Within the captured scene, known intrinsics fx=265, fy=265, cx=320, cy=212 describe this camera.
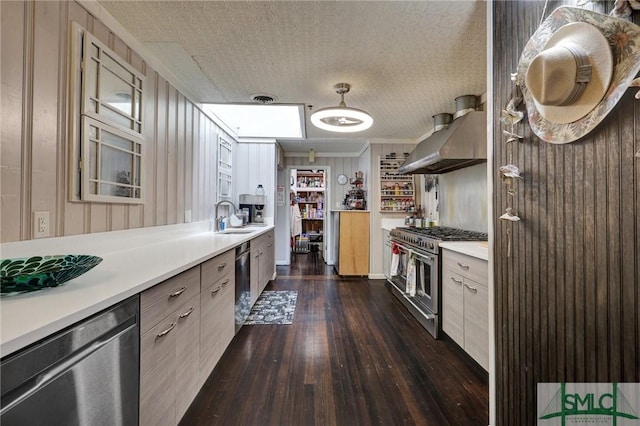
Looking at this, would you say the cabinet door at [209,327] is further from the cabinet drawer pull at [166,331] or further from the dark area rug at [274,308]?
the dark area rug at [274,308]

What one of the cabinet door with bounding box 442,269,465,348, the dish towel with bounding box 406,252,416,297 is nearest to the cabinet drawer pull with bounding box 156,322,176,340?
the cabinet door with bounding box 442,269,465,348

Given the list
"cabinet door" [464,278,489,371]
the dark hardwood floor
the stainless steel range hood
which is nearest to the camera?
the dark hardwood floor

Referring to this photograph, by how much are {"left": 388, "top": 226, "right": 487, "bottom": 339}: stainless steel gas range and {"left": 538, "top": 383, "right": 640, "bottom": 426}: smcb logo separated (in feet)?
4.60

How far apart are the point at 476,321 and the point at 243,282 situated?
1.96 meters

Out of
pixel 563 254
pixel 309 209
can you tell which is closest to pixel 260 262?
pixel 563 254

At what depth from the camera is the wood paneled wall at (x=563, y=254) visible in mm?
772

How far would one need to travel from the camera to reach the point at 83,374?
0.77 metres

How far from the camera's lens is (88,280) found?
1.04 m

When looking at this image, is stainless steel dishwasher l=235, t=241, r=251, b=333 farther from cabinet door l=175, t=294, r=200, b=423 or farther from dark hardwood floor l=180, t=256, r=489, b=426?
cabinet door l=175, t=294, r=200, b=423

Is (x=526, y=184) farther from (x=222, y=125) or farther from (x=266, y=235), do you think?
(x=222, y=125)

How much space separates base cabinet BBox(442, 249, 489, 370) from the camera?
1.81 metres

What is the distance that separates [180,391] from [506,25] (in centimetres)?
235

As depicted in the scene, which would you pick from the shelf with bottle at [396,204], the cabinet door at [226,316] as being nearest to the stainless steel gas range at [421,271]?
the shelf with bottle at [396,204]

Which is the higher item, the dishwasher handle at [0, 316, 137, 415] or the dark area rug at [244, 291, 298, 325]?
the dishwasher handle at [0, 316, 137, 415]
